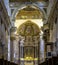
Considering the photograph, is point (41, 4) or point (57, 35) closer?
point (57, 35)

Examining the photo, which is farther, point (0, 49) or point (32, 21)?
point (32, 21)

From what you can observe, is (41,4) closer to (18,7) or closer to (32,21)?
(18,7)

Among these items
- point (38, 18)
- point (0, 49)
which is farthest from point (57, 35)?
point (38, 18)

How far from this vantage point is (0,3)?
82.8 ft

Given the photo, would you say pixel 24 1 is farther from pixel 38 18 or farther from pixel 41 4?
pixel 38 18

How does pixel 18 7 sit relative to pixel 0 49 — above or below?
above

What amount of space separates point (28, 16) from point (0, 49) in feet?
70.4

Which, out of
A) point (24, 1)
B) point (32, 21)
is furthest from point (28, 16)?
point (24, 1)

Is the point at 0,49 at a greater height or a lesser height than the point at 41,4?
lesser

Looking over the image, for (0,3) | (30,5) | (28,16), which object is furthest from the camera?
(28,16)

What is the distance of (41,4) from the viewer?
37.8 meters

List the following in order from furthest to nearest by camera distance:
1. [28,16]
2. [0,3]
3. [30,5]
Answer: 1. [28,16]
2. [30,5]
3. [0,3]

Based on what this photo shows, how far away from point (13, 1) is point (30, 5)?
2.44 meters

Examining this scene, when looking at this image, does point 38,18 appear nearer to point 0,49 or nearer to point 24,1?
point 24,1
